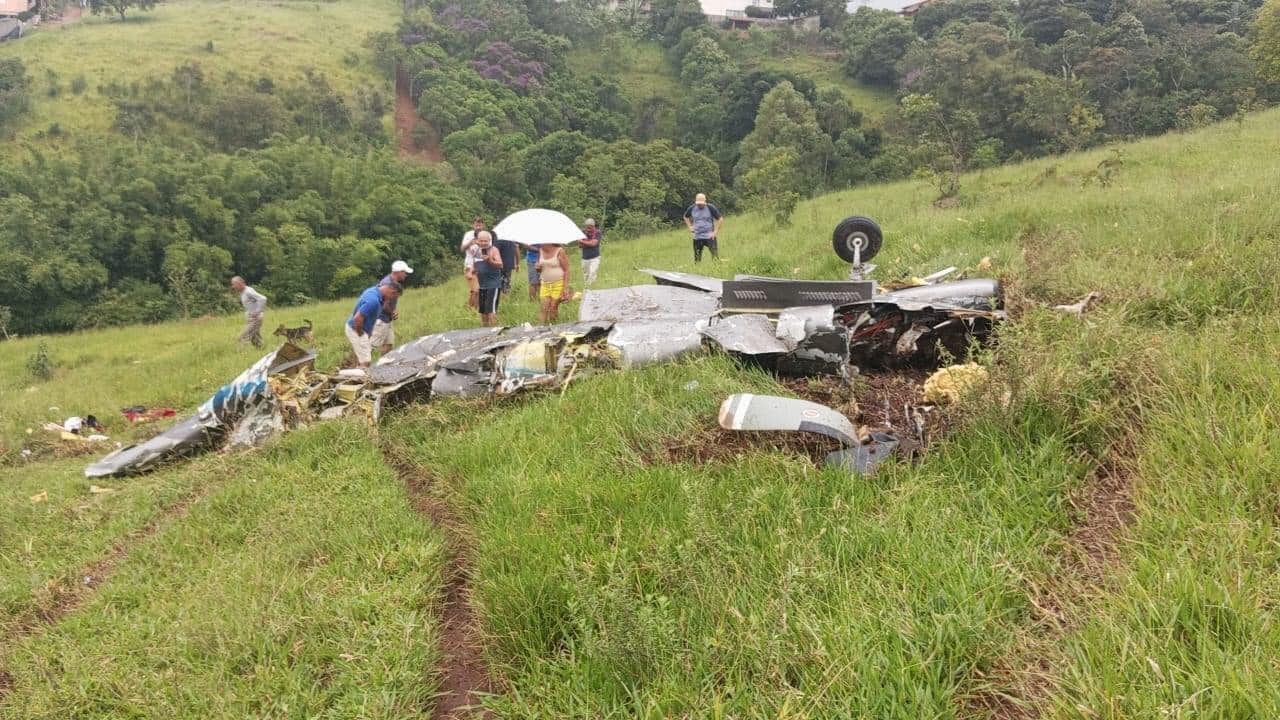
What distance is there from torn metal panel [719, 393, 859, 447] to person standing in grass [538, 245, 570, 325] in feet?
15.9

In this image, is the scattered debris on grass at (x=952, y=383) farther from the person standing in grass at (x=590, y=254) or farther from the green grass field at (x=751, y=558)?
the person standing in grass at (x=590, y=254)

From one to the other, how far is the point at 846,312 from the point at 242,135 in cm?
5656

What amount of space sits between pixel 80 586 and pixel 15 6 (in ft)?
304

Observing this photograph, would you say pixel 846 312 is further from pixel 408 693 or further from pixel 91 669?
pixel 91 669

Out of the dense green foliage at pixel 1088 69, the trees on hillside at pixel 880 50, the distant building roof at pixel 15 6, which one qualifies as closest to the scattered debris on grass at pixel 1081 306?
the dense green foliage at pixel 1088 69

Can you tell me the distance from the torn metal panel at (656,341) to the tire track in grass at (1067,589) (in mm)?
2702

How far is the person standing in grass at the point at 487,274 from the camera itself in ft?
26.6

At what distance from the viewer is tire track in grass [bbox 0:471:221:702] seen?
3.29 meters

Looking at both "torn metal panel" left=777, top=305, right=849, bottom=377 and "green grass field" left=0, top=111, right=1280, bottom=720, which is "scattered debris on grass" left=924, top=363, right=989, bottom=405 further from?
"torn metal panel" left=777, top=305, right=849, bottom=377

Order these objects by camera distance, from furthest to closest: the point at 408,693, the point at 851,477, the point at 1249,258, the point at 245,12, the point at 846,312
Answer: the point at 245,12 < the point at 846,312 < the point at 1249,258 < the point at 851,477 < the point at 408,693

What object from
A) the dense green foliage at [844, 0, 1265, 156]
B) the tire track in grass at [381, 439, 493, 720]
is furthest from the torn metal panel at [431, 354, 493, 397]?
the dense green foliage at [844, 0, 1265, 156]

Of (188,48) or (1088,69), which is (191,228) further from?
(1088,69)

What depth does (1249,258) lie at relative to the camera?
3932mm

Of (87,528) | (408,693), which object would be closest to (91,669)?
(408,693)
